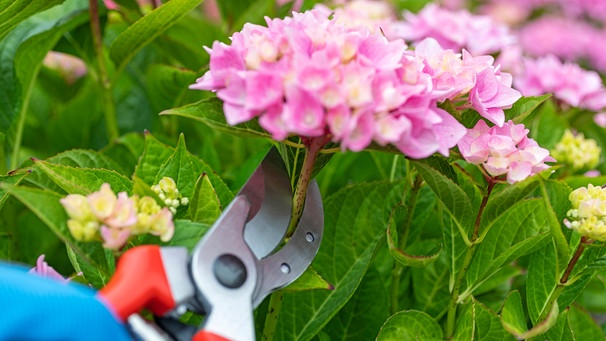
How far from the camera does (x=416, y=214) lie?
2.88 feet

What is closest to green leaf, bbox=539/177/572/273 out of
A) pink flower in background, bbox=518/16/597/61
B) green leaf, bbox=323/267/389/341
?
green leaf, bbox=323/267/389/341

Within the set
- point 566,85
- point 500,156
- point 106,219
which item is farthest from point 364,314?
point 566,85

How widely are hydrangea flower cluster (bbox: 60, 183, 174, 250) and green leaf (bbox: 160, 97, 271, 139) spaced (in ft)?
0.30

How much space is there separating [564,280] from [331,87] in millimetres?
335

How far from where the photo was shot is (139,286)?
46 cm

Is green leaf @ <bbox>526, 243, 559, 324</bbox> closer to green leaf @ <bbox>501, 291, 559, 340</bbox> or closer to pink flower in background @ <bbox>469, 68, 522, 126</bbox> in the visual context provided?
green leaf @ <bbox>501, 291, 559, 340</bbox>

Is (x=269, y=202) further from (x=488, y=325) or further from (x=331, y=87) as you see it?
(x=488, y=325)

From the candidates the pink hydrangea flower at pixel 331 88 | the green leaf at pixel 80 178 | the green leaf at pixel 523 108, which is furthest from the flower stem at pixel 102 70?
the green leaf at pixel 523 108

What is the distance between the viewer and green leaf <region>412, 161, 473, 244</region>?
60 cm

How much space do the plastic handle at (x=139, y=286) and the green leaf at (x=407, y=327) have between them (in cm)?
29

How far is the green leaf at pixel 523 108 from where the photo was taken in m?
0.67

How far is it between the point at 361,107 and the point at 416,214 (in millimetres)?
413

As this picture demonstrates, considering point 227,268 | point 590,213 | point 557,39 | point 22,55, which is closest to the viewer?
point 227,268

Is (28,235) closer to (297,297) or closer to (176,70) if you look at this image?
(176,70)
